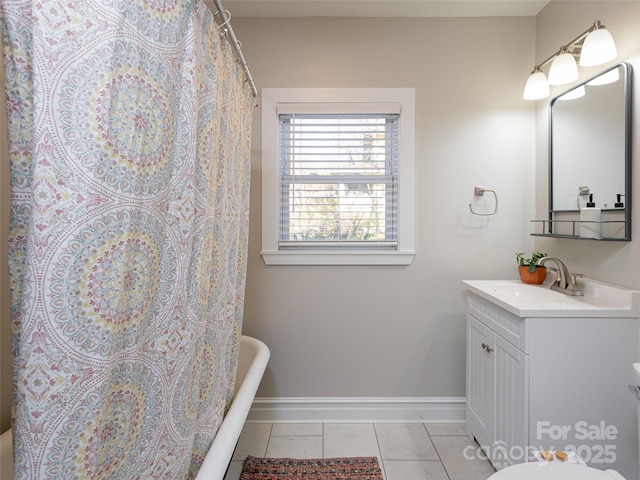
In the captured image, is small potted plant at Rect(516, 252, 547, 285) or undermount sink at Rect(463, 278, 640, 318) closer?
undermount sink at Rect(463, 278, 640, 318)

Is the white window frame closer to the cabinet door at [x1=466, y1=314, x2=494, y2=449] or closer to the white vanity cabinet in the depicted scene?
the cabinet door at [x1=466, y1=314, x2=494, y2=449]

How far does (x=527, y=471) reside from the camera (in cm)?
108

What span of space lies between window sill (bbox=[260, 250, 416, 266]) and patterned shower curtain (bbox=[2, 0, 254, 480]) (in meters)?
1.18

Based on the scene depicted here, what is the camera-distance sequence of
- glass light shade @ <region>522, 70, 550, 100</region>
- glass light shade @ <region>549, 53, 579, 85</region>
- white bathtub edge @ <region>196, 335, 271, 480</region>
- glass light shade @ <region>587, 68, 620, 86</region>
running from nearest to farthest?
white bathtub edge @ <region>196, 335, 271, 480</region>, glass light shade @ <region>587, 68, 620, 86</region>, glass light shade @ <region>549, 53, 579, 85</region>, glass light shade @ <region>522, 70, 550, 100</region>

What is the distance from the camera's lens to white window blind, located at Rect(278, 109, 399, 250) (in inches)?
90.5

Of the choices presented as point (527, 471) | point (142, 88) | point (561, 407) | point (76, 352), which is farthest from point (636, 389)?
point (142, 88)

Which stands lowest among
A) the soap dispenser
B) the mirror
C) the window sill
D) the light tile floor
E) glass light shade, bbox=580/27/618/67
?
the light tile floor

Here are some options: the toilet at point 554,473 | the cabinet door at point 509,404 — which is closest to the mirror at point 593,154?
the cabinet door at point 509,404

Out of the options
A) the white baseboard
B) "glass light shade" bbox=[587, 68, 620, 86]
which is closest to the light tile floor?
the white baseboard

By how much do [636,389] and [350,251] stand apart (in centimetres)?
147

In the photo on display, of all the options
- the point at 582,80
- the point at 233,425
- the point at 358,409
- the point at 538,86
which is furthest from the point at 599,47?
the point at 358,409

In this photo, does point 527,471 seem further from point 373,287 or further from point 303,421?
point 303,421

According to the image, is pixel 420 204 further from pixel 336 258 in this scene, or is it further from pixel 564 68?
pixel 564 68

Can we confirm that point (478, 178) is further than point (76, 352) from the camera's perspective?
Yes
